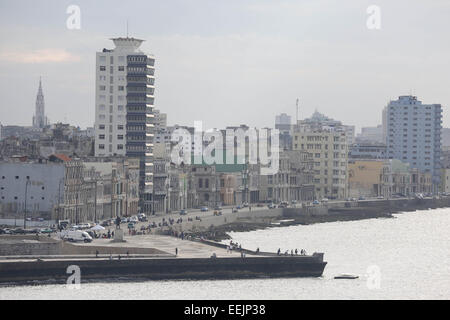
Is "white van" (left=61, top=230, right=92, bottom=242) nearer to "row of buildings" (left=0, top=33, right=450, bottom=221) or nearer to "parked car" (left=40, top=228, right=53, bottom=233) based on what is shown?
"parked car" (left=40, top=228, right=53, bottom=233)

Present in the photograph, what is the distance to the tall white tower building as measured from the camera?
472 feet

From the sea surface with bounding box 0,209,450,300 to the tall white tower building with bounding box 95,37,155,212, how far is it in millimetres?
14569

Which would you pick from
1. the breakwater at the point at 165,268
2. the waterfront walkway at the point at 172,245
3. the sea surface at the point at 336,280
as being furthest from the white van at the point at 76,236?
the sea surface at the point at 336,280

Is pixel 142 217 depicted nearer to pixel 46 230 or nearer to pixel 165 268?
pixel 46 230

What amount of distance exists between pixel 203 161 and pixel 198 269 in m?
80.3

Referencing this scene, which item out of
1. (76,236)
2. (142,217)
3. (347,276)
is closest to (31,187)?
(142,217)

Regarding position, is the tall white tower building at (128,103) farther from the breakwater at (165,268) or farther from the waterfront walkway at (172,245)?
the breakwater at (165,268)

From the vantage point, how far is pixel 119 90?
14500cm

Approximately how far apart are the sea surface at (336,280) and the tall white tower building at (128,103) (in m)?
14.6

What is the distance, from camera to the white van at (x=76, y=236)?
99938 mm

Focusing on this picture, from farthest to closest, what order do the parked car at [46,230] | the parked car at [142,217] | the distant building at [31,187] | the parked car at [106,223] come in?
the parked car at [142,217], the parked car at [106,223], the distant building at [31,187], the parked car at [46,230]

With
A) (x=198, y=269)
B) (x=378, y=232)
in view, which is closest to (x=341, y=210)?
(x=378, y=232)

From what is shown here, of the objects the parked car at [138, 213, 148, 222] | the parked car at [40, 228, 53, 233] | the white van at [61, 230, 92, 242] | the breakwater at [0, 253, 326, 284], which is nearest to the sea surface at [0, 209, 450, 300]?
the breakwater at [0, 253, 326, 284]
